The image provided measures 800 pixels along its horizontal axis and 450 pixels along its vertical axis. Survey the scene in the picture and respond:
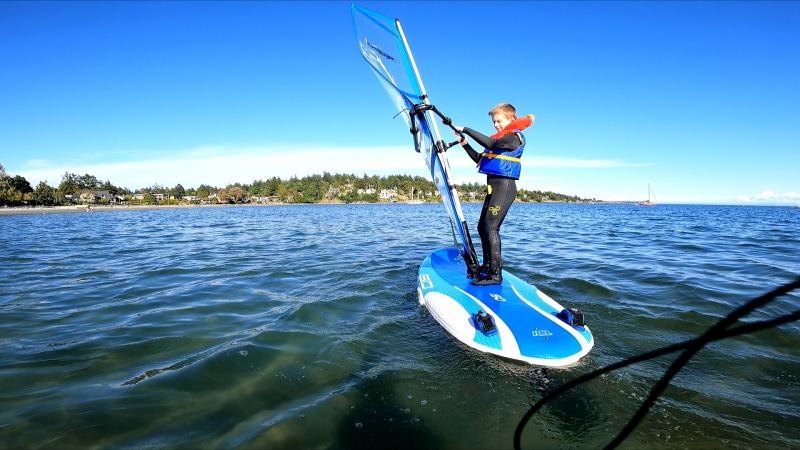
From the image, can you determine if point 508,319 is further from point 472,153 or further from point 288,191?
point 288,191

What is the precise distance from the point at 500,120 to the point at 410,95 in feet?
5.94

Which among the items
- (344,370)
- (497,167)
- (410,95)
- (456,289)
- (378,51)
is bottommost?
(344,370)

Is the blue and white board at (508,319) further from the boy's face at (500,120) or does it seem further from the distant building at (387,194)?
the distant building at (387,194)

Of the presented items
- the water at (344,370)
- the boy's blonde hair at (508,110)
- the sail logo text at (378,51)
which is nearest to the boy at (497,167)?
the boy's blonde hair at (508,110)

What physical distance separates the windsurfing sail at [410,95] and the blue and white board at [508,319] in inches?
29.4

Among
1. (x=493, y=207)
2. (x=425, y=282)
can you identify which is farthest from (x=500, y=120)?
(x=425, y=282)

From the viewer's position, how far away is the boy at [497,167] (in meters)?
5.43

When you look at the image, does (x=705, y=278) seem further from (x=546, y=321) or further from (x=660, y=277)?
(x=546, y=321)

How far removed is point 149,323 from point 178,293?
170 cm

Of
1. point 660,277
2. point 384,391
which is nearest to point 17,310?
point 384,391

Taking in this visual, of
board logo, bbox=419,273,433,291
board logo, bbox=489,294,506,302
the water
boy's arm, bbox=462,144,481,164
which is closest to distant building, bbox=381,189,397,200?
the water

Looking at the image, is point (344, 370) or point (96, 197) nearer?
point (344, 370)

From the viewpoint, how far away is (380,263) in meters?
10.3

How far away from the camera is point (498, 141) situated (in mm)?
5379
